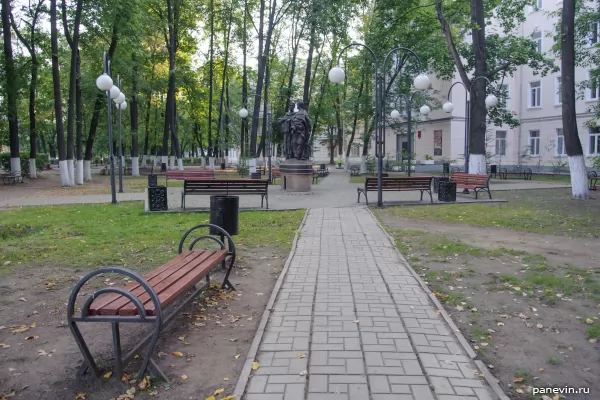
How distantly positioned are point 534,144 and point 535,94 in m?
3.88

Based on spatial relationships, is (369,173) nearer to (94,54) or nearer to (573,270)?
(94,54)

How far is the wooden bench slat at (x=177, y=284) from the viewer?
3166 millimetres

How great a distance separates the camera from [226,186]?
12586 millimetres

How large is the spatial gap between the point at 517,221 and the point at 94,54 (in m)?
23.5

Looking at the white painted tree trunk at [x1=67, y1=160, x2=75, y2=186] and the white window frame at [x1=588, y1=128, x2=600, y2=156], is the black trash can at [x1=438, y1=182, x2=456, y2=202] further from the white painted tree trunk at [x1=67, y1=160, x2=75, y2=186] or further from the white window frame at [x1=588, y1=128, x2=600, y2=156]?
the white window frame at [x1=588, y1=128, x2=600, y2=156]

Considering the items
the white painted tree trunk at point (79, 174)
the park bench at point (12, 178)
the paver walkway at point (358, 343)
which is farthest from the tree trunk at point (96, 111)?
the paver walkway at point (358, 343)

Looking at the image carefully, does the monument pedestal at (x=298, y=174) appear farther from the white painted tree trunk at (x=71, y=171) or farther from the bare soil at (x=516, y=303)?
the white painted tree trunk at (x=71, y=171)

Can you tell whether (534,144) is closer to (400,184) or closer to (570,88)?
(570,88)

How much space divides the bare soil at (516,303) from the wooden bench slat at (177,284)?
2.36 m

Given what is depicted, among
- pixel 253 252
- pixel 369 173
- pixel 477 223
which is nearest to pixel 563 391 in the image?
pixel 253 252

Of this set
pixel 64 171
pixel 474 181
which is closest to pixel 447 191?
pixel 474 181

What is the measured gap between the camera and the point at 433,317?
426 cm

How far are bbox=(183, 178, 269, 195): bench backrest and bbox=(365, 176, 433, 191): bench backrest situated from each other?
3.28 m

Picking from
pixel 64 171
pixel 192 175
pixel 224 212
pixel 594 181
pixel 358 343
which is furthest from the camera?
pixel 594 181
